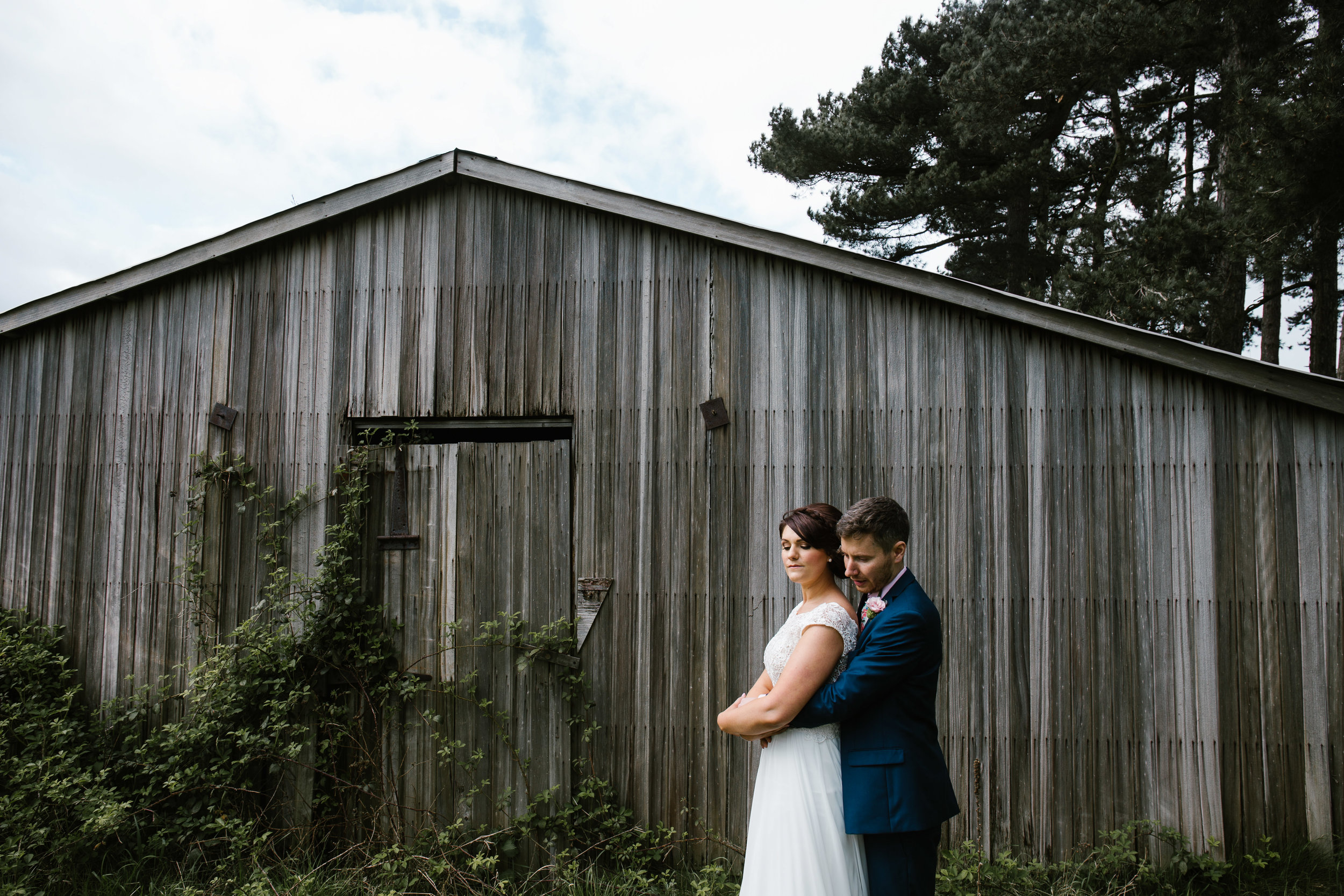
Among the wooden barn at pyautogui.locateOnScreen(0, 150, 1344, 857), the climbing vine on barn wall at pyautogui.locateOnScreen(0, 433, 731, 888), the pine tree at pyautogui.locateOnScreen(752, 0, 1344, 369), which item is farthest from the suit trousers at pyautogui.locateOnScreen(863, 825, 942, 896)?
the pine tree at pyautogui.locateOnScreen(752, 0, 1344, 369)

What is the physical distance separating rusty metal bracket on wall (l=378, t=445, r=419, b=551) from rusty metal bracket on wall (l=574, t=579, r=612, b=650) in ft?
3.67

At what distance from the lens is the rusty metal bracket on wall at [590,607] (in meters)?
4.65

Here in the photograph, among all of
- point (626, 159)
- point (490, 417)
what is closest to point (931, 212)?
point (626, 159)

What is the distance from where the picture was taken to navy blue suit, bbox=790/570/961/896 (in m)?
2.42

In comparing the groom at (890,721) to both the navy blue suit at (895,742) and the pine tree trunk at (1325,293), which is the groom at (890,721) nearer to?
the navy blue suit at (895,742)

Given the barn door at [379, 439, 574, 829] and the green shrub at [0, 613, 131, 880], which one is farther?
the barn door at [379, 439, 574, 829]

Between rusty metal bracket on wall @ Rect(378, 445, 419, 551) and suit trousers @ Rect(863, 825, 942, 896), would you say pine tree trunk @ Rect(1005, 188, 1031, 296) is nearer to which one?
rusty metal bracket on wall @ Rect(378, 445, 419, 551)

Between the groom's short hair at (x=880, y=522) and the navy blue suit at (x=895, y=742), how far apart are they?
0.16m

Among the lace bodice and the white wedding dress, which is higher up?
the lace bodice

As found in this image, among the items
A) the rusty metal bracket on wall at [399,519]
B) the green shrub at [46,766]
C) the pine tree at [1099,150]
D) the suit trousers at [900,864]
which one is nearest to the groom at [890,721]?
the suit trousers at [900,864]

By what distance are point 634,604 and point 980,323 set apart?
2566mm

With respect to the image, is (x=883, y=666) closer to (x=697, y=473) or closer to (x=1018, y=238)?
(x=697, y=473)

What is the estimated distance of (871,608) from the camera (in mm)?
2623

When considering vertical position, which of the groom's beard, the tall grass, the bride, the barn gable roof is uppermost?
the barn gable roof
